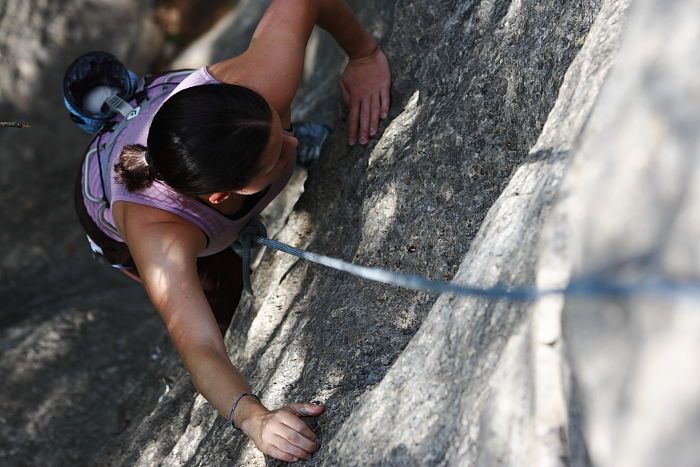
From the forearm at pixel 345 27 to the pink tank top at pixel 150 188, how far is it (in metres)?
0.40

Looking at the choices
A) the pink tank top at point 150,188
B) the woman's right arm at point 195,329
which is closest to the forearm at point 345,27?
the pink tank top at point 150,188

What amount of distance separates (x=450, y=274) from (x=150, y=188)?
75cm

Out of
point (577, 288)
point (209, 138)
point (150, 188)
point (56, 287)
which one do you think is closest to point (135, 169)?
point (150, 188)

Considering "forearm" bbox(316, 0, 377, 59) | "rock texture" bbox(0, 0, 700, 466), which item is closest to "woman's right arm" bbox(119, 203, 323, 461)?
"rock texture" bbox(0, 0, 700, 466)

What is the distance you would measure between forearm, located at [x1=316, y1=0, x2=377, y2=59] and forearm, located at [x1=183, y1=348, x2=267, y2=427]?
1.03 metres

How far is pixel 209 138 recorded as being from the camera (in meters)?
1.73

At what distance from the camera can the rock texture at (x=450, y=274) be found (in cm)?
96

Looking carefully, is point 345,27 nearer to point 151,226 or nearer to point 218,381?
point 151,226

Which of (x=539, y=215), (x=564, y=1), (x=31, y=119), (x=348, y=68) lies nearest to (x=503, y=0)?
(x=564, y=1)

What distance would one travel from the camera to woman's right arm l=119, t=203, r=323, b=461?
1650 mm

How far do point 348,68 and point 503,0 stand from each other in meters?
0.61

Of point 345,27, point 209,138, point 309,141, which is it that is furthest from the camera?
point 309,141

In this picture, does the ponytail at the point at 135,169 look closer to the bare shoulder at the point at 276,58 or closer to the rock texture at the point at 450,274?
the bare shoulder at the point at 276,58

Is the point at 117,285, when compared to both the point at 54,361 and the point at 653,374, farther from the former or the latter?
the point at 653,374
